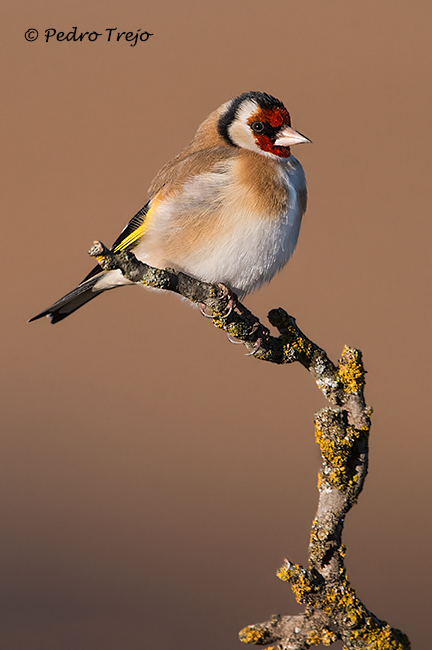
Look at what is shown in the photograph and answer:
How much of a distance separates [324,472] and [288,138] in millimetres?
1350

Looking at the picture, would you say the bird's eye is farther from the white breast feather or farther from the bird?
the white breast feather

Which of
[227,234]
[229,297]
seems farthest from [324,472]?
[227,234]

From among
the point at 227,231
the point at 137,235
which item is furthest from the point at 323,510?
the point at 137,235

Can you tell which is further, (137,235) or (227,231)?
(137,235)

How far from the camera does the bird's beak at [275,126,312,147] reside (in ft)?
7.72

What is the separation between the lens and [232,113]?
254 cm

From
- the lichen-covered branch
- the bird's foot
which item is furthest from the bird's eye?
the lichen-covered branch

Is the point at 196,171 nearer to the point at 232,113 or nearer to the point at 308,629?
the point at 232,113

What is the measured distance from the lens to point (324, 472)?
5.22 ft

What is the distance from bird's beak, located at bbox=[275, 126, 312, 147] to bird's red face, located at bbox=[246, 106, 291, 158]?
0.6 inches

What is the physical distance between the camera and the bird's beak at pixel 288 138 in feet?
7.72

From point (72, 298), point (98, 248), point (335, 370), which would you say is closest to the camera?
point (98, 248)

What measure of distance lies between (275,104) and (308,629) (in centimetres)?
187

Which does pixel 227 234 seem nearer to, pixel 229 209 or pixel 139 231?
pixel 229 209
